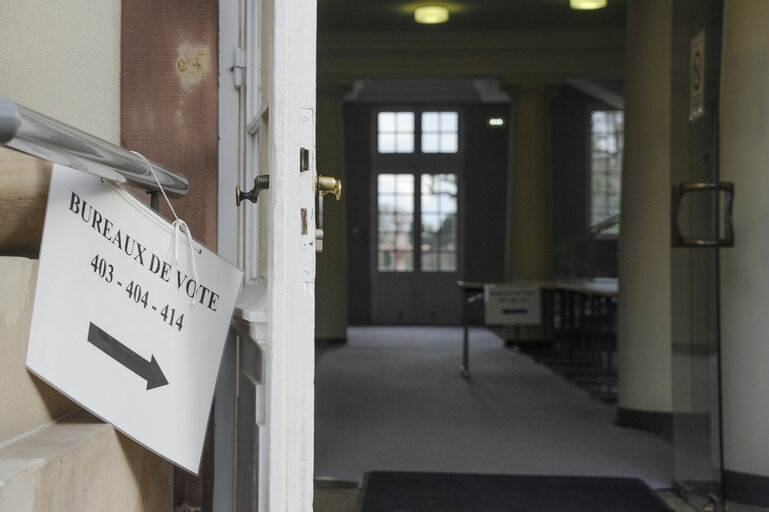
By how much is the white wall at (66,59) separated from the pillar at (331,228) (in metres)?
6.72

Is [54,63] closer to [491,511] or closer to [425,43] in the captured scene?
[491,511]

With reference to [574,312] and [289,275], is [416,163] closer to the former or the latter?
[574,312]

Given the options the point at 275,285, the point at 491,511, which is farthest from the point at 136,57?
the point at 491,511

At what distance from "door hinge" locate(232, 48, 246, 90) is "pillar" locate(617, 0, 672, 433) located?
313 centimetres

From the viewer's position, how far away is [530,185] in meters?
8.61

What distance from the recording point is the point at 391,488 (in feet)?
10.9

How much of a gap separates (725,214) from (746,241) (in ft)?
0.37

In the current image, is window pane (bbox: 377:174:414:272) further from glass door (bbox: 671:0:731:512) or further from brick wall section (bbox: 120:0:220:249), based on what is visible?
brick wall section (bbox: 120:0:220:249)

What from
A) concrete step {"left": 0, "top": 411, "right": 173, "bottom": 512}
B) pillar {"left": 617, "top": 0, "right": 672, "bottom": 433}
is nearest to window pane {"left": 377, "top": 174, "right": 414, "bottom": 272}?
pillar {"left": 617, "top": 0, "right": 672, "bottom": 433}

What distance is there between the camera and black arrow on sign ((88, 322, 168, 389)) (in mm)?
1066

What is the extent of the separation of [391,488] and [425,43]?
18.9ft

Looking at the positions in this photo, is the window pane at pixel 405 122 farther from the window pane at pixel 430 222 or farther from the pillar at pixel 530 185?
the pillar at pixel 530 185

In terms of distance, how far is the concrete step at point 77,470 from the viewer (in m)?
0.86

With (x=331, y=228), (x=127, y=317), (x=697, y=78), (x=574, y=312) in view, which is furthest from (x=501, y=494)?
(x=331, y=228)
